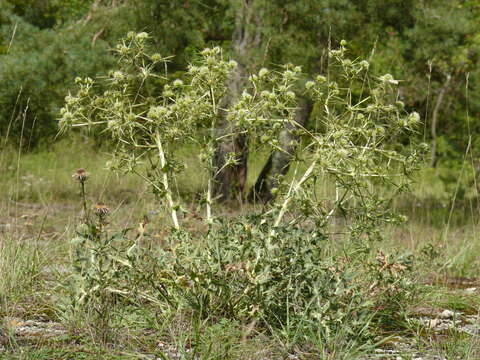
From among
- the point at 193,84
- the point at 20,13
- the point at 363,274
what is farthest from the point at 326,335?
the point at 20,13

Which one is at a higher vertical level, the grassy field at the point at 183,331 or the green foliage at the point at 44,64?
the green foliage at the point at 44,64

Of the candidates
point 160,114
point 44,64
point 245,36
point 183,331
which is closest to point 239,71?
point 245,36

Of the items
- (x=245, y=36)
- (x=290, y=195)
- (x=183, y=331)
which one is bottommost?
(x=183, y=331)

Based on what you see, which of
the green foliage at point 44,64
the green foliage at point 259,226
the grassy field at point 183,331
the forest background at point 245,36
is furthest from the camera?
the green foliage at point 44,64

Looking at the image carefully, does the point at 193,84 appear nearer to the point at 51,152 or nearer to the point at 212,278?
the point at 212,278

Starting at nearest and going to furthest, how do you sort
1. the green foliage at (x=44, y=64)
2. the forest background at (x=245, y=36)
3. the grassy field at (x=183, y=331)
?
the grassy field at (x=183, y=331) < the forest background at (x=245, y=36) < the green foliage at (x=44, y=64)

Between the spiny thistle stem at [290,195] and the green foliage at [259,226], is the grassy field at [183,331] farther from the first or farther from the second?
the spiny thistle stem at [290,195]

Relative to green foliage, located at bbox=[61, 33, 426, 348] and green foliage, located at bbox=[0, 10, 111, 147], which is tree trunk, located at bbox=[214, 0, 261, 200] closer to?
green foliage, located at bbox=[0, 10, 111, 147]

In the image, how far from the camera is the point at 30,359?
2125 mm

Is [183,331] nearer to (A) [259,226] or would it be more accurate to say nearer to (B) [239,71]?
(A) [259,226]

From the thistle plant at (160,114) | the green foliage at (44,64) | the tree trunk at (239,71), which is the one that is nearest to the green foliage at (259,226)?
the thistle plant at (160,114)

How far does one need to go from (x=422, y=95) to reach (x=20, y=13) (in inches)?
295

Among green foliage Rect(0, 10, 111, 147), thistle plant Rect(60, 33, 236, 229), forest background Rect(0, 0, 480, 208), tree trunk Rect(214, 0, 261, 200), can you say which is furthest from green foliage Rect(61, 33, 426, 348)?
green foliage Rect(0, 10, 111, 147)

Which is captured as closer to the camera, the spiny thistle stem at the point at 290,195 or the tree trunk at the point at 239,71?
the spiny thistle stem at the point at 290,195
